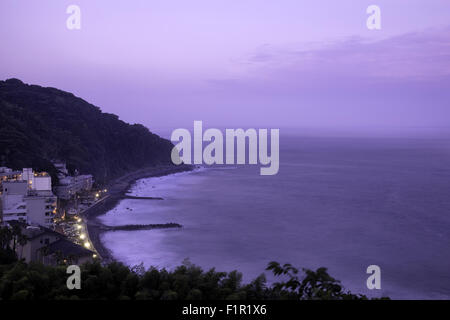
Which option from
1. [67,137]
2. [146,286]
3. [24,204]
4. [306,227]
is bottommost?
[306,227]

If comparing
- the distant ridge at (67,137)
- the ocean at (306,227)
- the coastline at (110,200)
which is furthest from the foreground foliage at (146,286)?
the distant ridge at (67,137)

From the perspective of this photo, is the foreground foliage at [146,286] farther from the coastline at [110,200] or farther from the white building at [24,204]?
the white building at [24,204]

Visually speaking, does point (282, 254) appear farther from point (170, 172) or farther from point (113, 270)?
point (170, 172)

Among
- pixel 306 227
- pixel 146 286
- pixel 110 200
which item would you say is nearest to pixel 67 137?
pixel 110 200

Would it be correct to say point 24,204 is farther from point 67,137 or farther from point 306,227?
point 67,137

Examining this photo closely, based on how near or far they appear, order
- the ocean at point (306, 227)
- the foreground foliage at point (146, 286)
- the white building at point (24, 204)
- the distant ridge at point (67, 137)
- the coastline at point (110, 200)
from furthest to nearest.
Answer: the distant ridge at point (67, 137) < the coastline at point (110, 200) < the white building at point (24, 204) < the ocean at point (306, 227) < the foreground foliage at point (146, 286)
